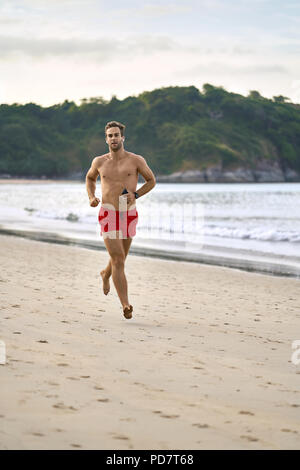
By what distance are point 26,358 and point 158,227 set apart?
22.3 metres

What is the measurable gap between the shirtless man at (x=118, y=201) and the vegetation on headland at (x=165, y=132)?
14863cm

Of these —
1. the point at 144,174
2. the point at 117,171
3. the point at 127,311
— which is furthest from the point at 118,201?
the point at 127,311

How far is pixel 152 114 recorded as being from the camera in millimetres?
171125

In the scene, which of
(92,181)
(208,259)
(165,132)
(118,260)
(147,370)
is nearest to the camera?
(147,370)

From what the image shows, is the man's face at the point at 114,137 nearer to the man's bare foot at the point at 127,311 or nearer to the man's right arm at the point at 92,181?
the man's right arm at the point at 92,181

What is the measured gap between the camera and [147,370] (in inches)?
183

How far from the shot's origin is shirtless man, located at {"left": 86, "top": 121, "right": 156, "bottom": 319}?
259 inches

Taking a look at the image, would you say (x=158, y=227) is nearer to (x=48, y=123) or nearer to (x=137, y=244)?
(x=137, y=244)

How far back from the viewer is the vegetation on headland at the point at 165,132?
156000 mm

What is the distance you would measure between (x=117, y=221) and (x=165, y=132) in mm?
161597

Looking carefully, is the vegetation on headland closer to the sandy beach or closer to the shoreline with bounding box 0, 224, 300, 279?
the shoreline with bounding box 0, 224, 300, 279

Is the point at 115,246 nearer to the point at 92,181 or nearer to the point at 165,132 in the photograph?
the point at 92,181

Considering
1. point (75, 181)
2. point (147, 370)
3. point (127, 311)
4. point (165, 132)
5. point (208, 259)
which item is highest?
point (165, 132)

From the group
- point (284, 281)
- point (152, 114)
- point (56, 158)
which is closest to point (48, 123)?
point (56, 158)
